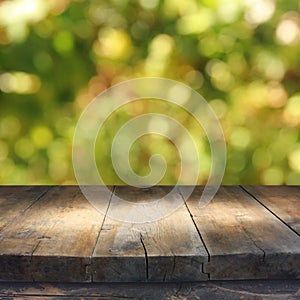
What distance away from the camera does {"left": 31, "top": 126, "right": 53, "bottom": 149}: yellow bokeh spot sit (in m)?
2.01

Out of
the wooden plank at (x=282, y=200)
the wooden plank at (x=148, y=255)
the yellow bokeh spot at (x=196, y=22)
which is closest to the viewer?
the wooden plank at (x=148, y=255)

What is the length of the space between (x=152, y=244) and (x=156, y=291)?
0.32 feet

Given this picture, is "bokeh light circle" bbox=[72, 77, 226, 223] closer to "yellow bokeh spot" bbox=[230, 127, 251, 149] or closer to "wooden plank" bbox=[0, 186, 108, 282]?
"yellow bokeh spot" bbox=[230, 127, 251, 149]

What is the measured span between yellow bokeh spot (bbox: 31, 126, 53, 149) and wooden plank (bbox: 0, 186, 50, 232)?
0.94 feet

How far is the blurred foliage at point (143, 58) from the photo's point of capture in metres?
1.97

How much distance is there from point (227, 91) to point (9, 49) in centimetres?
80

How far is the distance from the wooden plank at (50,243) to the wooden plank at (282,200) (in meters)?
0.44

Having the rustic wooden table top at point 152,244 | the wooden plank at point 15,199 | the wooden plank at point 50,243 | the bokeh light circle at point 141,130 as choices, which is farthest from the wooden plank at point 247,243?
the bokeh light circle at point 141,130

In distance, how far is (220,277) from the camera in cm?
100

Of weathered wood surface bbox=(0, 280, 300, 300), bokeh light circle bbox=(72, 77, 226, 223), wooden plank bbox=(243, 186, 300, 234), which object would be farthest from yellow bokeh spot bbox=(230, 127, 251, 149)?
weathered wood surface bbox=(0, 280, 300, 300)

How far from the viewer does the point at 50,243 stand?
1.07 metres

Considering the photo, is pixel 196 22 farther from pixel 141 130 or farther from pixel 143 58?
pixel 141 130

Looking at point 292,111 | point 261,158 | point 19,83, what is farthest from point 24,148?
point 292,111

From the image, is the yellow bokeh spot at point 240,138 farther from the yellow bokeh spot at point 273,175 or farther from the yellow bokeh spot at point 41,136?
the yellow bokeh spot at point 41,136
